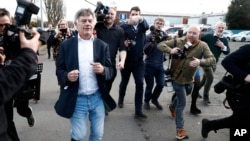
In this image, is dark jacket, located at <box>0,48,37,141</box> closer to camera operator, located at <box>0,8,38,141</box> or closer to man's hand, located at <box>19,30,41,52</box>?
man's hand, located at <box>19,30,41,52</box>

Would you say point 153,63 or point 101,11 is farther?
point 153,63

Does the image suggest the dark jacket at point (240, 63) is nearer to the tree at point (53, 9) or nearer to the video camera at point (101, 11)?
the video camera at point (101, 11)

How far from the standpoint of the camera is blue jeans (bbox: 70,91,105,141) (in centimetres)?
286

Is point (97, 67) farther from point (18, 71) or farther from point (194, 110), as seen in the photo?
point (194, 110)

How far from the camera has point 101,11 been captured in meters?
4.31

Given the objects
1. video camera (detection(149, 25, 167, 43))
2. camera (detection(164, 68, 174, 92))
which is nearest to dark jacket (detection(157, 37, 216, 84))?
camera (detection(164, 68, 174, 92))

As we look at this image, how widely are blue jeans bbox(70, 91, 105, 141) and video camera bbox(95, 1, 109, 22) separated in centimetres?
173

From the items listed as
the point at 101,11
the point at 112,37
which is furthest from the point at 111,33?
the point at 101,11

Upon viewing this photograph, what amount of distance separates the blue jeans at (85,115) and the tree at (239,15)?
47322mm

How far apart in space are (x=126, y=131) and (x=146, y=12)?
79747 millimetres

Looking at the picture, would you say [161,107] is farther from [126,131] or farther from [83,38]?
[83,38]

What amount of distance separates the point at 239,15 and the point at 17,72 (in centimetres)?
4990

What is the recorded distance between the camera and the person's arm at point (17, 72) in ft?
4.96

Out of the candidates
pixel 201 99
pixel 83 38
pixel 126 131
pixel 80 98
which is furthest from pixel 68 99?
Result: pixel 201 99
